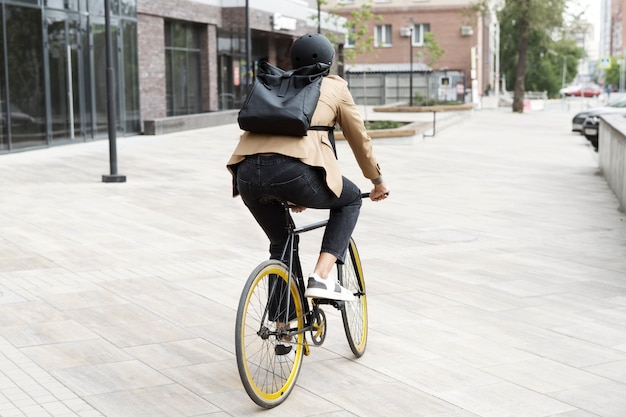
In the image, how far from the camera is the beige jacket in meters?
4.57

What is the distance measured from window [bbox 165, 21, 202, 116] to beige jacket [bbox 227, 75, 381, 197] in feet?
91.9

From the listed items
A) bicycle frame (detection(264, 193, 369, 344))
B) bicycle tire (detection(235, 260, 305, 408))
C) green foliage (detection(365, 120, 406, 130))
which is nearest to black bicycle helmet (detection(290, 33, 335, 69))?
bicycle frame (detection(264, 193, 369, 344))

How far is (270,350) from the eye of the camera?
15.8 ft

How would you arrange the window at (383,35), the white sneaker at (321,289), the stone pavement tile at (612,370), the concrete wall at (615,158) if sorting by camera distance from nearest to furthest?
the white sneaker at (321,289) → the stone pavement tile at (612,370) → the concrete wall at (615,158) → the window at (383,35)

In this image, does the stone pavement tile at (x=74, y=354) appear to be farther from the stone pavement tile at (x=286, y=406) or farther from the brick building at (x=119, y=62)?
the brick building at (x=119, y=62)

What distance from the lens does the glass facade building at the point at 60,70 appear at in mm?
21297

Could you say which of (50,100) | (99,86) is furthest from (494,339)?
(99,86)

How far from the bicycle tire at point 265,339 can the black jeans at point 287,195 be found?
28 cm

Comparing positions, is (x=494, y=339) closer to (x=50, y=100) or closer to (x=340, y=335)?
(x=340, y=335)

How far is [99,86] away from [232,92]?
14.6 meters

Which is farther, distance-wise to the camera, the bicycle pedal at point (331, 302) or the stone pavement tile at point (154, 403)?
the bicycle pedal at point (331, 302)

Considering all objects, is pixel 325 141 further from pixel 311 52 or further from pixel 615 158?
pixel 615 158

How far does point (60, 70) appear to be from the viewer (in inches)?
931

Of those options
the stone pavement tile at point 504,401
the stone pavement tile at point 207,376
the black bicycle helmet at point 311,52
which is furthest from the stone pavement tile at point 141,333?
the black bicycle helmet at point 311,52
